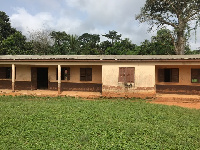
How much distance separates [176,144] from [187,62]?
7714 mm

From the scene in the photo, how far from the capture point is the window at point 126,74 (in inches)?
452

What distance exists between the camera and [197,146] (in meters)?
4.32

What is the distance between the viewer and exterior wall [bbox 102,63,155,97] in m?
11.3

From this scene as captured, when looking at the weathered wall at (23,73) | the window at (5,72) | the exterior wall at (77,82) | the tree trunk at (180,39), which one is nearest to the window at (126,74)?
the exterior wall at (77,82)

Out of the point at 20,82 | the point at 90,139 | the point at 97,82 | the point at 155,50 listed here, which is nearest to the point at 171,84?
the point at 97,82

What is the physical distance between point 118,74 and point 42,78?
7.87 meters

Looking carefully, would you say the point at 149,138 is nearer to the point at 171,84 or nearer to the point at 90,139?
the point at 90,139

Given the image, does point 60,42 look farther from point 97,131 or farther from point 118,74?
point 97,131

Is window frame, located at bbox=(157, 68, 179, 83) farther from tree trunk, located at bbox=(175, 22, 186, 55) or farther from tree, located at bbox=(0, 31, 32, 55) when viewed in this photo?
tree, located at bbox=(0, 31, 32, 55)

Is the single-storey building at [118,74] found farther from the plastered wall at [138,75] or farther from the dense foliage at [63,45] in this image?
the dense foliage at [63,45]

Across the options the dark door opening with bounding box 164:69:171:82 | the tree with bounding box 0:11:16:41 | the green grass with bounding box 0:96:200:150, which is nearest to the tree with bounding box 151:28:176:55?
the dark door opening with bounding box 164:69:171:82

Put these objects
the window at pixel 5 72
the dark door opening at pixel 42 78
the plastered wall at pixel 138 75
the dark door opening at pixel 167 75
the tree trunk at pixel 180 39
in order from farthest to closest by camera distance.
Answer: the tree trunk at pixel 180 39 → the dark door opening at pixel 42 78 → the window at pixel 5 72 → the dark door opening at pixel 167 75 → the plastered wall at pixel 138 75

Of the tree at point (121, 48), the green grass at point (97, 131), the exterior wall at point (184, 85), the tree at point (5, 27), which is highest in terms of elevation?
the tree at point (5, 27)

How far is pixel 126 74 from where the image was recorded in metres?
11.5
